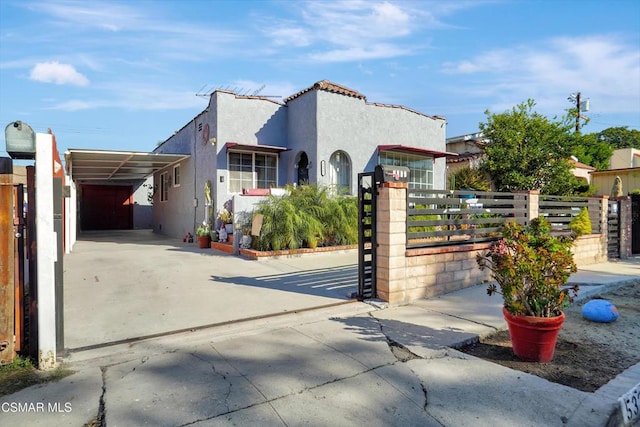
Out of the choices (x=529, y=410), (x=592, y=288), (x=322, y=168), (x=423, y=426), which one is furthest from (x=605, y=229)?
(x=423, y=426)

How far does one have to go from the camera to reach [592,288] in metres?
6.43

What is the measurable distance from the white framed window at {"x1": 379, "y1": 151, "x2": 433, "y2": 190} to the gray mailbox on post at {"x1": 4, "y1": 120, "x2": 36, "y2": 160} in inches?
500

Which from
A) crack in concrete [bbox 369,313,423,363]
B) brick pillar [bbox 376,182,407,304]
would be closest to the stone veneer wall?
brick pillar [bbox 376,182,407,304]

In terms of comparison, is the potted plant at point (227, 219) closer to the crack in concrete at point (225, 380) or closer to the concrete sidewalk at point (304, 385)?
the concrete sidewalk at point (304, 385)

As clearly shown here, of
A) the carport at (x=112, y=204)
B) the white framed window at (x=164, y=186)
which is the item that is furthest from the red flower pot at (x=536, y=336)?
the carport at (x=112, y=204)

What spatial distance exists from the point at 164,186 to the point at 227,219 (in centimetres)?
873

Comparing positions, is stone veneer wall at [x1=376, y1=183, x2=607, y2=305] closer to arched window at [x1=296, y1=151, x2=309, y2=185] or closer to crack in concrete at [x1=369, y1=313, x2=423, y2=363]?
crack in concrete at [x1=369, y1=313, x2=423, y2=363]

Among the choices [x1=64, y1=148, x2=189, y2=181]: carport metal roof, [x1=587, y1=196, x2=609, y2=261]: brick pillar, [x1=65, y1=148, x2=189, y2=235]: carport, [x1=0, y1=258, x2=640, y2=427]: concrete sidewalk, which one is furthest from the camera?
[x1=65, y1=148, x2=189, y2=235]: carport

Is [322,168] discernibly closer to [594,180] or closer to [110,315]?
[110,315]

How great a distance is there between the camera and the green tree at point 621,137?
42003mm

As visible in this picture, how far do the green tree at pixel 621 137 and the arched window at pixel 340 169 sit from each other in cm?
4202

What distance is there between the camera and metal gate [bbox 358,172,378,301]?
5.38 m

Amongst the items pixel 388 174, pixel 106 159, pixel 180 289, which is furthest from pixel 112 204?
pixel 388 174

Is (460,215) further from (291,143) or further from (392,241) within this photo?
(291,143)
